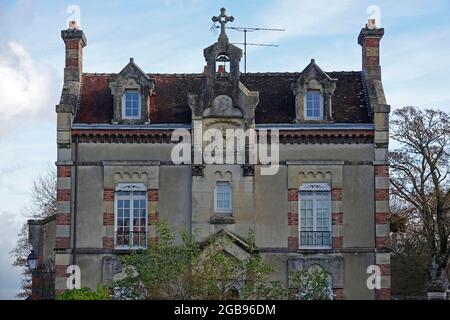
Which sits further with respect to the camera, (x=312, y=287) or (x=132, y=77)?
(x=132, y=77)

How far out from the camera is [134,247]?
3328 cm

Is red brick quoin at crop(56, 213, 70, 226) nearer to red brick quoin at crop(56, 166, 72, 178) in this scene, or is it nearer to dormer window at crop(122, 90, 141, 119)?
red brick quoin at crop(56, 166, 72, 178)

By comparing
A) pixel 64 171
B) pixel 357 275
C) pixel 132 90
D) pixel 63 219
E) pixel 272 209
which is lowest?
pixel 357 275

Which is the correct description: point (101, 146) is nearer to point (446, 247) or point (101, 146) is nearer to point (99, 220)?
point (99, 220)

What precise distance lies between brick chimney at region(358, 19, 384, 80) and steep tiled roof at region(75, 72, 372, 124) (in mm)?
770

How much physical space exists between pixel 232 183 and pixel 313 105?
4.10 meters

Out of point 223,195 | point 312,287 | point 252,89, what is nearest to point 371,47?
point 252,89

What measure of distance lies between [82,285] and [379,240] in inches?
404

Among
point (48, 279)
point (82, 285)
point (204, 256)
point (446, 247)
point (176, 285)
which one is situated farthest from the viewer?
point (446, 247)

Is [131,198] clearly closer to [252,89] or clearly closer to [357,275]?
[252,89]

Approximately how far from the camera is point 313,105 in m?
34.5

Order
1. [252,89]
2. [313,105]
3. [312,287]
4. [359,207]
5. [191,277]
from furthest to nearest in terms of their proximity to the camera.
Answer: [252,89]
[313,105]
[359,207]
[312,287]
[191,277]

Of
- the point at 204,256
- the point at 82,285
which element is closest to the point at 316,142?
the point at 204,256

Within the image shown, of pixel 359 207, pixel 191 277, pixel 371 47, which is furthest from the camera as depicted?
pixel 371 47
